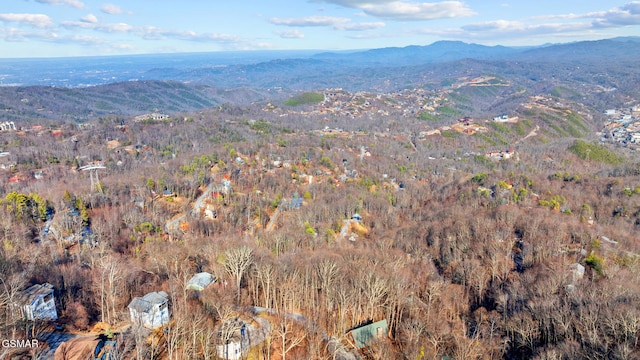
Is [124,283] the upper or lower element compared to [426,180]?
upper

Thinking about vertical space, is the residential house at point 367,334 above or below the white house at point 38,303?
below

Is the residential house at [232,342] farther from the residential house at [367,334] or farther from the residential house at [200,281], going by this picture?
the residential house at [367,334]

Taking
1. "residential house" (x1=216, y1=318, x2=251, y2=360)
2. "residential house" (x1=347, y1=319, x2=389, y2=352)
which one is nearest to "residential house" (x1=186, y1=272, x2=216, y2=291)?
"residential house" (x1=216, y1=318, x2=251, y2=360)

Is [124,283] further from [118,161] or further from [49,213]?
[118,161]

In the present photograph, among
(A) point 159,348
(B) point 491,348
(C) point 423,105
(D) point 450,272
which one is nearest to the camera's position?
(A) point 159,348

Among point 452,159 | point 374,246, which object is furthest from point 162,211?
point 452,159

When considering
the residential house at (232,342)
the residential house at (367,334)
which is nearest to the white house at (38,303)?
the residential house at (232,342)
